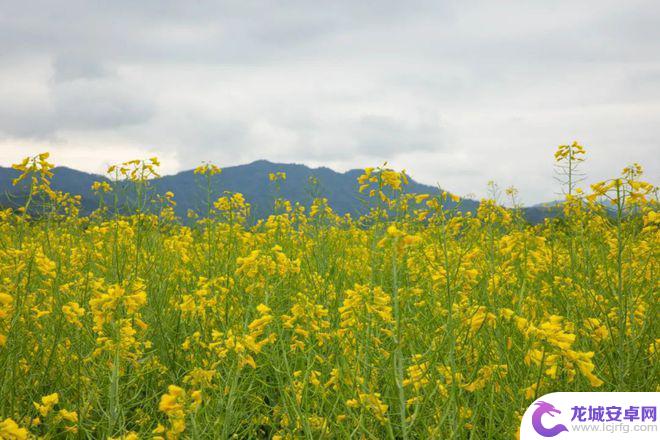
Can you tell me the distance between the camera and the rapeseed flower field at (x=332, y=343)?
215cm

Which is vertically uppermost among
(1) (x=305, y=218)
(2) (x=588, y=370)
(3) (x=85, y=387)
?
(1) (x=305, y=218)

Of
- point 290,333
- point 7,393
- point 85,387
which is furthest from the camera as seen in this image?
point 290,333

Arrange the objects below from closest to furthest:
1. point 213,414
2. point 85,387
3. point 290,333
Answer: point 213,414 → point 85,387 → point 290,333

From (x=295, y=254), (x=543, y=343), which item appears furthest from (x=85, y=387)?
(x=295, y=254)

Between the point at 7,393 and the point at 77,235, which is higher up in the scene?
the point at 77,235

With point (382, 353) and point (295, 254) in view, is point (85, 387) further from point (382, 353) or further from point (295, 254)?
point (295, 254)

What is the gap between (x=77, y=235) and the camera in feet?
21.2

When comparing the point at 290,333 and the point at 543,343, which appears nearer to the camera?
the point at 543,343

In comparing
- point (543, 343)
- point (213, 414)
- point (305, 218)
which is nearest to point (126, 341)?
point (213, 414)

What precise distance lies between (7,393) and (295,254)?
3.29 meters

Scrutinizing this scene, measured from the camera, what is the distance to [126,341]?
2570mm

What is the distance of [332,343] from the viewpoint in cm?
294

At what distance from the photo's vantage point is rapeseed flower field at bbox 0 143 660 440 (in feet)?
7.06

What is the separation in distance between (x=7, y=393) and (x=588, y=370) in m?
2.91
